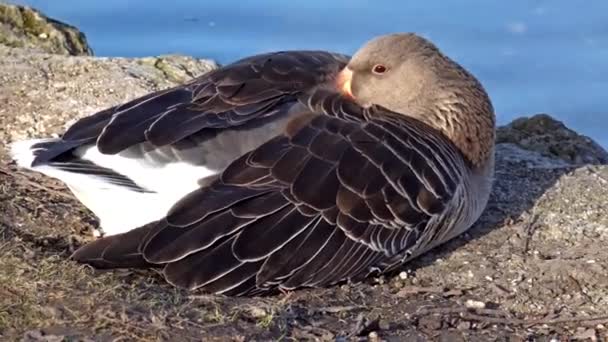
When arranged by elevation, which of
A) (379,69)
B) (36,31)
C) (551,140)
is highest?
(36,31)

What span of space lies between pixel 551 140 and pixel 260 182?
293 centimetres

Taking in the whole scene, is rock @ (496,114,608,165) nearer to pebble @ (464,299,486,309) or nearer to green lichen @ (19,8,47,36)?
pebble @ (464,299,486,309)

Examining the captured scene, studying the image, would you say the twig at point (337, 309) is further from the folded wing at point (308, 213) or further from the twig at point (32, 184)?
the twig at point (32, 184)

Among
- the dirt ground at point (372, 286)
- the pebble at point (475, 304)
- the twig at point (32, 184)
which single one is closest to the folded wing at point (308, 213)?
the dirt ground at point (372, 286)

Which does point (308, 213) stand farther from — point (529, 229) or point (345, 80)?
point (529, 229)

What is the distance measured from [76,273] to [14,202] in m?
1.03

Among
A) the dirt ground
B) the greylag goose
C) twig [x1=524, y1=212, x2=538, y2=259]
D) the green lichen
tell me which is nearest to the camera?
the dirt ground

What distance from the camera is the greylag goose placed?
17.3ft

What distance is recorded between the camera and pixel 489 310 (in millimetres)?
5410

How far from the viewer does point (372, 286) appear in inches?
224

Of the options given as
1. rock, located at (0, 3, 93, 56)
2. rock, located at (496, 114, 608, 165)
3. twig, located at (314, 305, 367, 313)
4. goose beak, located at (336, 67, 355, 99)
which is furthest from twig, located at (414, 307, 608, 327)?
rock, located at (0, 3, 93, 56)

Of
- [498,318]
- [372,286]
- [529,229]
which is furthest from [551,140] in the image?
[498,318]

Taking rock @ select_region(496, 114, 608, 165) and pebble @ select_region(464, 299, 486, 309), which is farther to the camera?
rock @ select_region(496, 114, 608, 165)

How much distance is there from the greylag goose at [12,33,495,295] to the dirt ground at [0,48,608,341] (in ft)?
0.48
